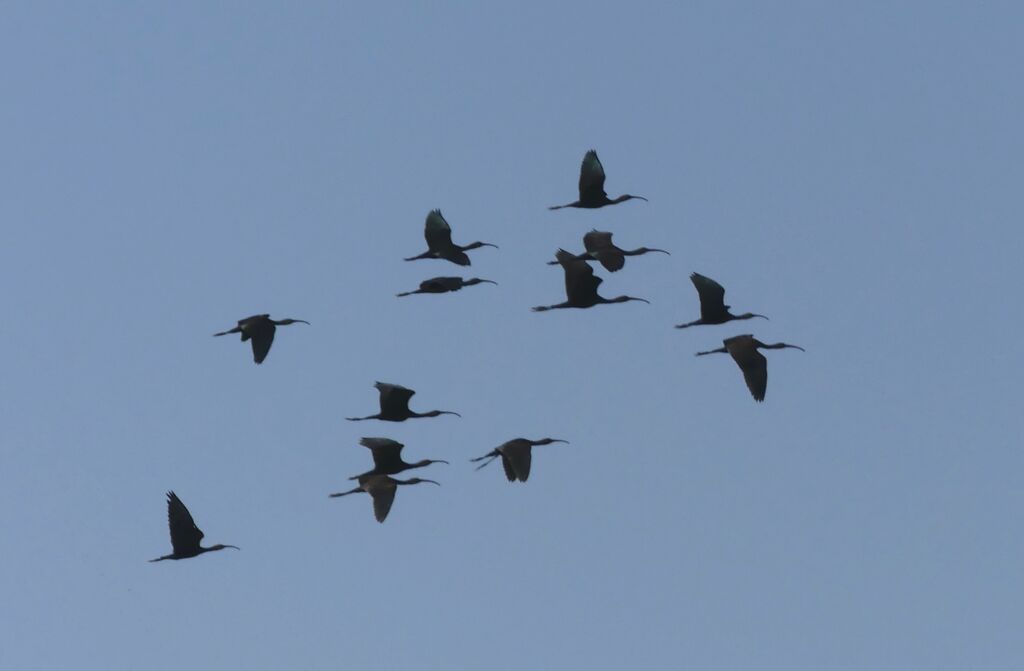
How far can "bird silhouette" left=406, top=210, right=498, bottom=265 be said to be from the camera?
49.8m

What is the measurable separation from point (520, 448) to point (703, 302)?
5.00 metres

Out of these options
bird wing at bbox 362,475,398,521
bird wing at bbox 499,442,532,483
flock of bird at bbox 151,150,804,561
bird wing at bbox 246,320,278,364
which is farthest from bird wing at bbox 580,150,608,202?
bird wing at bbox 362,475,398,521

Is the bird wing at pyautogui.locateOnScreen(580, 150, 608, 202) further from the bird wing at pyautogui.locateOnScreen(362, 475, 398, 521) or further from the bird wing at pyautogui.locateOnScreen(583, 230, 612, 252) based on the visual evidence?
the bird wing at pyautogui.locateOnScreen(362, 475, 398, 521)

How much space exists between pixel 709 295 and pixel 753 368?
264cm

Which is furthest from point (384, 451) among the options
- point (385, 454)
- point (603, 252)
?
point (603, 252)

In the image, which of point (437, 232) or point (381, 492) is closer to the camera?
point (381, 492)

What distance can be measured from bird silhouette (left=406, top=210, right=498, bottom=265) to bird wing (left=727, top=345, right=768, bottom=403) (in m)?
7.50

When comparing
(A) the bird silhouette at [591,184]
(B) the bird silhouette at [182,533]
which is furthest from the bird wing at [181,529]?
(A) the bird silhouette at [591,184]

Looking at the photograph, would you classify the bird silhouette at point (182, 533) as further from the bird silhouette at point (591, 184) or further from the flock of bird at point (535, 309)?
the bird silhouette at point (591, 184)

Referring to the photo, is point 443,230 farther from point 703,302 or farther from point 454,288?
point 703,302

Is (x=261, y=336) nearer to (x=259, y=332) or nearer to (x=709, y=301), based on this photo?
(x=259, y=332)

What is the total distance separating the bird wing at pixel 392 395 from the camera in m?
47.8

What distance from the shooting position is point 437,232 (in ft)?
164

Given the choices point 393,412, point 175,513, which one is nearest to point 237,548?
point 175,513
